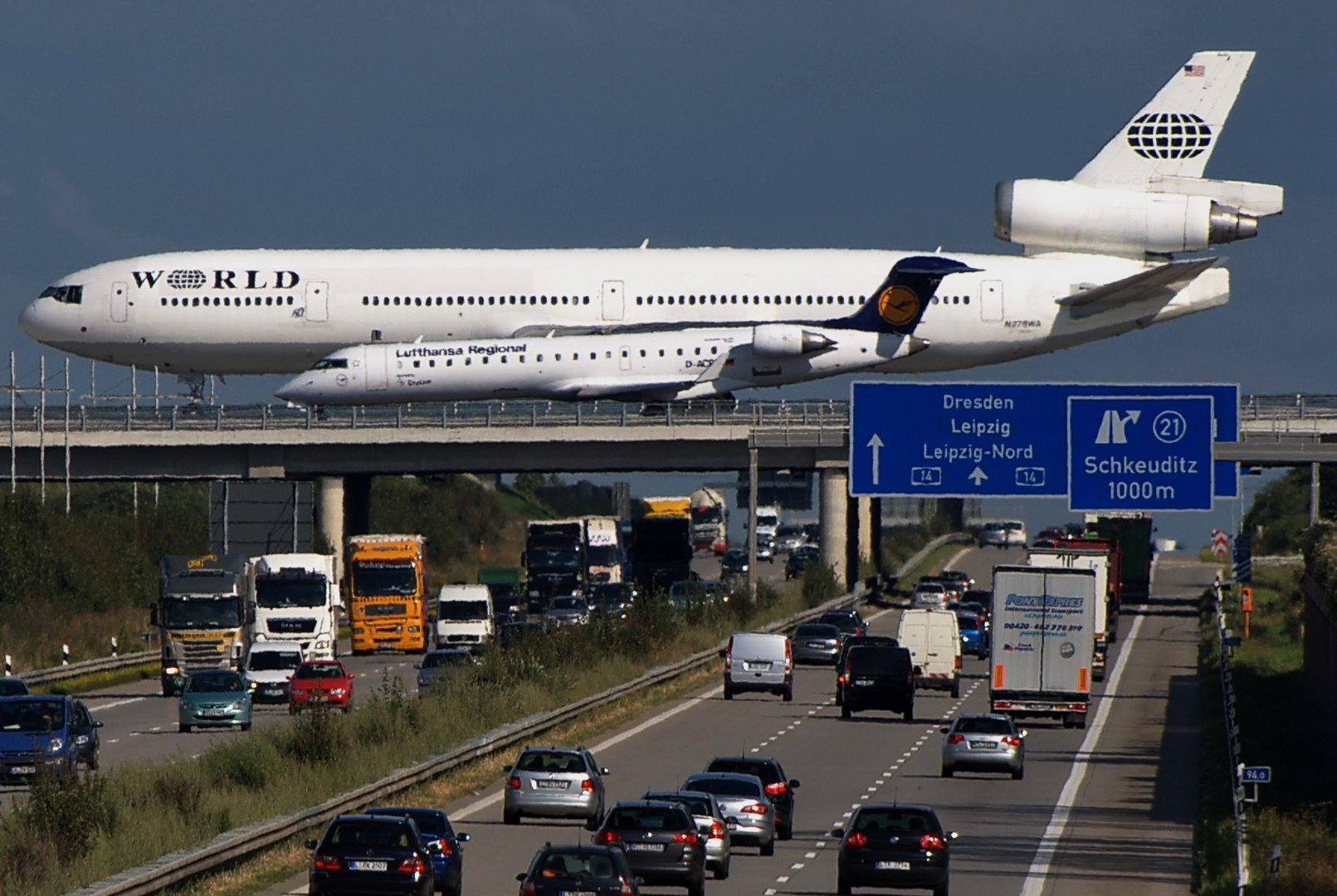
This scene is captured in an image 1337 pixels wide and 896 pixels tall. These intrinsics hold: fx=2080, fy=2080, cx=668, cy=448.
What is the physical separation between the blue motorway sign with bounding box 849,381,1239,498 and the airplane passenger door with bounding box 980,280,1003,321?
117ft

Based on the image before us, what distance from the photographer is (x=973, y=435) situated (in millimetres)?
41594

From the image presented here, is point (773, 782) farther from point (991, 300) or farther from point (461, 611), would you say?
point (991, 300)

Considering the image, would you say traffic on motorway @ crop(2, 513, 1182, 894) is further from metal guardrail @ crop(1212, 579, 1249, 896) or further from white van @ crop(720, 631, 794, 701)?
metal guardrail @ crop(1212, 579, 1249, 896)

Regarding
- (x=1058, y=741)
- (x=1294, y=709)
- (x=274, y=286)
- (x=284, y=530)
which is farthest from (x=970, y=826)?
(x=274, y=286)

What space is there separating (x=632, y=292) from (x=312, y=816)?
4967cm

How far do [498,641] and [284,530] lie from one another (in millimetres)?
13813

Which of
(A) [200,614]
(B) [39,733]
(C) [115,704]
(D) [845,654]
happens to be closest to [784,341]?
(D) [845,654]

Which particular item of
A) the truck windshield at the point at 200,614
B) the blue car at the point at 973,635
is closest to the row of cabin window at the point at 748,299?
the blue car at the point at 973,635

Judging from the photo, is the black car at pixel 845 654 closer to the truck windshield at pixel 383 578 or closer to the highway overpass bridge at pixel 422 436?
the truck windshield at pixel 383 578

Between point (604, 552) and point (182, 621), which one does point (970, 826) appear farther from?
point (604, 552)

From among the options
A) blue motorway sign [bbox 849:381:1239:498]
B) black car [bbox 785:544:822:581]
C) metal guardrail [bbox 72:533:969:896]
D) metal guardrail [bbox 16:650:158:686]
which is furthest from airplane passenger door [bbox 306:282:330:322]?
black car [bbox 785:544:822:581]

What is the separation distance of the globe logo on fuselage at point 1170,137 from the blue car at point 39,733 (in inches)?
2259

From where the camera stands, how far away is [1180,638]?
269 feet

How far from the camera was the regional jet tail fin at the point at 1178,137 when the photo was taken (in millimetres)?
81938
